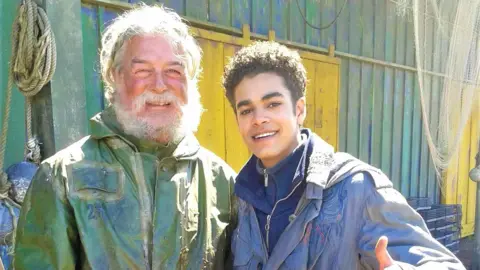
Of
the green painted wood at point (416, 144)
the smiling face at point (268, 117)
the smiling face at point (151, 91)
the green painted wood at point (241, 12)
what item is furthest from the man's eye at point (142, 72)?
the green painted wood at point (416, 144)

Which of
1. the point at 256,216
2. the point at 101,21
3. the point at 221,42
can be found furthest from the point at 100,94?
the point at 256,216

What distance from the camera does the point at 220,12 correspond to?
11.8ft

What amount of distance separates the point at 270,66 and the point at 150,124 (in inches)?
22.8

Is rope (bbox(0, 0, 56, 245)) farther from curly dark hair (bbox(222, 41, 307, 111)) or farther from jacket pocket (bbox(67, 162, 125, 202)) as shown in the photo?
curly dark hair (bbox(222, 41, 307, 111))

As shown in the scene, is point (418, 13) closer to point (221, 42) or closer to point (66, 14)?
point (221, 42)

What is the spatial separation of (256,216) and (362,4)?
181 inches

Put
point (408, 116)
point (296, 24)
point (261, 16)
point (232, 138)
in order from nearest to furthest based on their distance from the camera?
point (232, 138), point (261, 16), point (296, 24), point (408, 116)

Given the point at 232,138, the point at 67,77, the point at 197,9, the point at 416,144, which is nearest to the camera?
the point at 67,77

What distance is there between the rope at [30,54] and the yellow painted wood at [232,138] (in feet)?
5.59

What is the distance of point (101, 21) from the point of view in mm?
2766

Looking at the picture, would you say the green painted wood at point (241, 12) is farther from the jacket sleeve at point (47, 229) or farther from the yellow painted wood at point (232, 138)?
the jacket sleeve at point (47, 229)

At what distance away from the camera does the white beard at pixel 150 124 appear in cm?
174

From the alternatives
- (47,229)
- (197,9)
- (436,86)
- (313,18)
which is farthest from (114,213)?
(436,86)

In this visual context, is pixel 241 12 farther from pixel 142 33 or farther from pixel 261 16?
pixel 142 33
